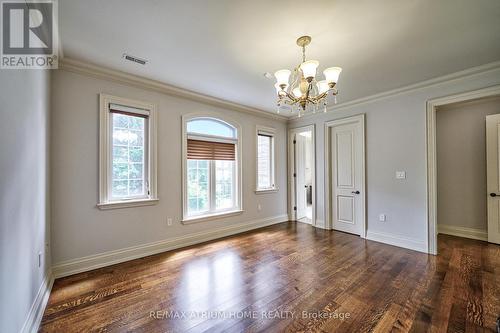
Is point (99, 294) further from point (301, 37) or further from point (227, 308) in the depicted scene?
point (301, 37)

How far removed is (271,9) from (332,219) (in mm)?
4067

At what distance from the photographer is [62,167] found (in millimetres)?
2662

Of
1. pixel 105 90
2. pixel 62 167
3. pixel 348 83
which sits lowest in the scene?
pixel 62 167

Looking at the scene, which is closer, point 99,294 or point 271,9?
point 271,9

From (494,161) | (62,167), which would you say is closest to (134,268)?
(62,167)

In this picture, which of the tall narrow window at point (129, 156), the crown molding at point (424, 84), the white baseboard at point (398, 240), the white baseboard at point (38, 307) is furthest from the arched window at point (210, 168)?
the white baseboard at point (398, 240)

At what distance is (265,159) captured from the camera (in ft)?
17.0

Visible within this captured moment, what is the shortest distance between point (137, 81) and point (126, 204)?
1778mm

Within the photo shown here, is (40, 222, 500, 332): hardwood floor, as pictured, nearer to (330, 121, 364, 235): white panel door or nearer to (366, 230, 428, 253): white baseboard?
(366, 230, 428, 253): white baseboard

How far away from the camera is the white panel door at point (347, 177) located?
166 inches

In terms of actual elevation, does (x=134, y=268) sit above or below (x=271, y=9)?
below

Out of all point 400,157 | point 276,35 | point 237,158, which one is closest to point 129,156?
point 237,158

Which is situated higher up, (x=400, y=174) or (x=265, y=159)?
(x=265, y=159)

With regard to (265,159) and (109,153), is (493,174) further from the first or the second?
(109,153)
